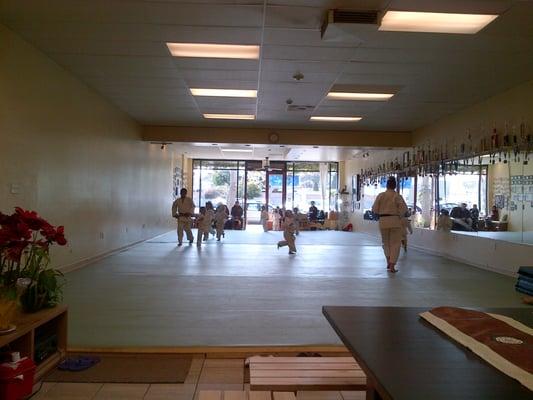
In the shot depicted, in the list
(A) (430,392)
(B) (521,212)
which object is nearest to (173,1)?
(A) (430,392)

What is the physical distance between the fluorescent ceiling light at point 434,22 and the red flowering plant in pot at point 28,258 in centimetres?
384

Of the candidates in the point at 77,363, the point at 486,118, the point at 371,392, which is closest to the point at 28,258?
the point at 77,363

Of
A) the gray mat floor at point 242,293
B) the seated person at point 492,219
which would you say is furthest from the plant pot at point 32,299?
the seated person at point 492,219

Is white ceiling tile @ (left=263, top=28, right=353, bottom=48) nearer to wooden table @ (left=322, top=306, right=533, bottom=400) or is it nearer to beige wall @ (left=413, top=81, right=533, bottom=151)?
beige wall @ (left=413, top=81, right=533, bottom=151)

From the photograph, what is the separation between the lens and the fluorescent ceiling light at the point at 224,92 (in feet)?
25.7

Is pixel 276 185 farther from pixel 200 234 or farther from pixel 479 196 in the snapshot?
pixel 479 196

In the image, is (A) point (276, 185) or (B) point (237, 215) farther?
(A) point (276, 185)

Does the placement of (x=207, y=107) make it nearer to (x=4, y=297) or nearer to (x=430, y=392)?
(x=4, y=297)

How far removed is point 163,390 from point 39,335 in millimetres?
941

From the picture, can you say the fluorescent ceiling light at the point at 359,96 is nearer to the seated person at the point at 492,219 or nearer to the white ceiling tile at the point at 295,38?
the white ceiling tile at the point at 295,38

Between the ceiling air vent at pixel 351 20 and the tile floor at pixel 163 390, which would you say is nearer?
the tile floor at pixel 163 390

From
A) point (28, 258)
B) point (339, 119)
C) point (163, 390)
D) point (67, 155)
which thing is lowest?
point (163, 390)

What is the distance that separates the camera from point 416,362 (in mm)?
1475

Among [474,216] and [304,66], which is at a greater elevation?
[304,66]
